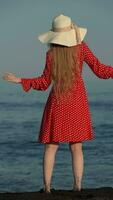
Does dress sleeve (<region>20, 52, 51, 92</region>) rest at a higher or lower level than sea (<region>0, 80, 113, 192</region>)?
higher

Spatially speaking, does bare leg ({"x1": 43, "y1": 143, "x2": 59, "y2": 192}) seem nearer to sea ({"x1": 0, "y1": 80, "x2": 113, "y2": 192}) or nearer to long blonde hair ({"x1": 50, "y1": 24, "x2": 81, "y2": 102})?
long blonde hair ({"x1": 50, "y1": 24, "x2": 81, "y2": 102})

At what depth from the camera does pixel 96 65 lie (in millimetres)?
8102

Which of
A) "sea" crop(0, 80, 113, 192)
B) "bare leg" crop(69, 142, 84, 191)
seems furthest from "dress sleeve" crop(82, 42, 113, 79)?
"sea" crop(0, 80, 113, 192)

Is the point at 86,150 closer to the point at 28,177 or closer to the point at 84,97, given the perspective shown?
the point at 28,177

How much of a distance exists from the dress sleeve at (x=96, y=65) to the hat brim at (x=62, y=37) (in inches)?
5.4

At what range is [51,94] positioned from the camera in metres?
8.08

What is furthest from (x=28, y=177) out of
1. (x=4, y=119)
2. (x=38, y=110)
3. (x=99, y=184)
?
(x=38, y=110)

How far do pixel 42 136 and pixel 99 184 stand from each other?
21.3 ft

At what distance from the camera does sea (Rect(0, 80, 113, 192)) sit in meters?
14.6

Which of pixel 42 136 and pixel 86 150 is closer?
pixel 42 136

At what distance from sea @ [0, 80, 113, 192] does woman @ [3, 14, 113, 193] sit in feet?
19.2

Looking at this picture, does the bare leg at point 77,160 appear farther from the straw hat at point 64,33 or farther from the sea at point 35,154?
the sea at point 35,154

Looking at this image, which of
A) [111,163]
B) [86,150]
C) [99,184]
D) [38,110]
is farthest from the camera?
[38,110]

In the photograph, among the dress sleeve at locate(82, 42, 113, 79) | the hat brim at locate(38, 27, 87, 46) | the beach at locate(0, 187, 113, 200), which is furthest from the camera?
the dress sleeve at locate(82, 42, 113, 79)
